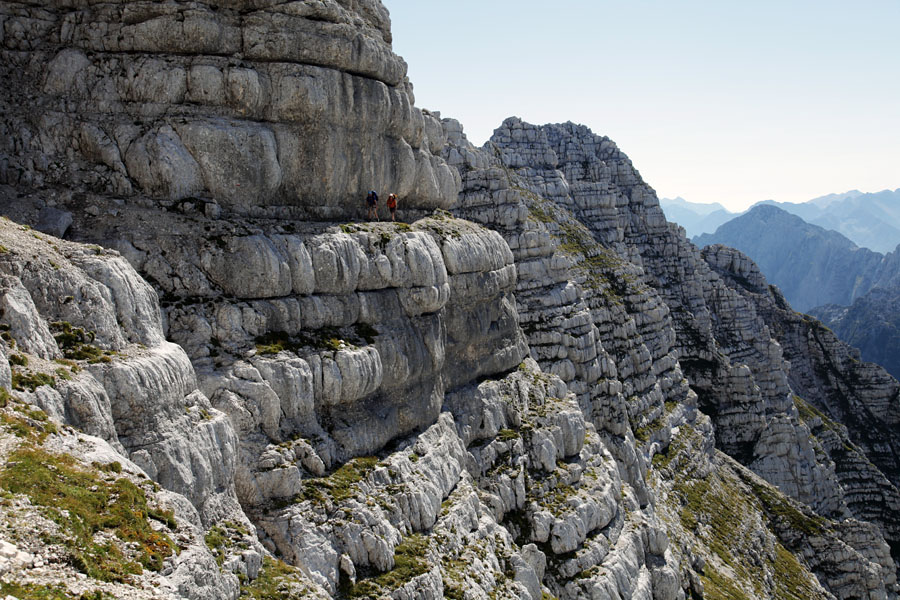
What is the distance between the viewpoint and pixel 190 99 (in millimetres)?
45094

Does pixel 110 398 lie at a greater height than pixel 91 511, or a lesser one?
greater

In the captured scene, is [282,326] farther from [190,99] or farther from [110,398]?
[190,99]

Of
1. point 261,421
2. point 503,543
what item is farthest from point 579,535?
point 261,421

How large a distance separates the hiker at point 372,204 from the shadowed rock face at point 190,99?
262cm

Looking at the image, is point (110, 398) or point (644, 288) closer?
point (110, 398)

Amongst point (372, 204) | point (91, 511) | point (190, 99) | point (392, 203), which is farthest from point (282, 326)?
point (91, 511)

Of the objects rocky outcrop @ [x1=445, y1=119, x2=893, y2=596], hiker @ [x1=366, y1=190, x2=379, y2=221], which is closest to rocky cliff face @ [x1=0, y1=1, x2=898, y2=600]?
hiker @ [x1=366, y1=190, x2=379, y2=221]

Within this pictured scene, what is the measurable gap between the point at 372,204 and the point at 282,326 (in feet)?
50.0

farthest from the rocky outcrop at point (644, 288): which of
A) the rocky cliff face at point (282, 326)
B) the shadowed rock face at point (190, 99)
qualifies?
the shadowed rock face at point (190, 99)

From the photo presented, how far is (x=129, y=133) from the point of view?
141 feet

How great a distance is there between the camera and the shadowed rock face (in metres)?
42.3

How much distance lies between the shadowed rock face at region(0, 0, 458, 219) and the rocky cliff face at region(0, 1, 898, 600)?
0.15m

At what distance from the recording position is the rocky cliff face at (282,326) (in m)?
30.5

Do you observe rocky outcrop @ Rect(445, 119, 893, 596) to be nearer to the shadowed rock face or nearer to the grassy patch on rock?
the shadowed rock face
